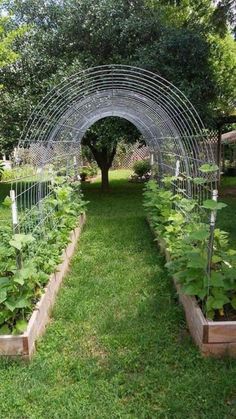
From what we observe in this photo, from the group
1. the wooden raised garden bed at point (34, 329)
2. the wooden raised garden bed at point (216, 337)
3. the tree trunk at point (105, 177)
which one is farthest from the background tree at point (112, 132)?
the wooden raised garden bed at point (216, 337)

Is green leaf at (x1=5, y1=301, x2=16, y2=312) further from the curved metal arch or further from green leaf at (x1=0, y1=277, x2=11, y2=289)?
the curved metal arch

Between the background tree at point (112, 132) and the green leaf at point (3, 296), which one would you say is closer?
the green leaf at point (3, 296)

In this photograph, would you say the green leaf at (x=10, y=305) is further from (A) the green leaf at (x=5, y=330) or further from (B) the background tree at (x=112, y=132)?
(B) the background tree at (x=112, y=132)

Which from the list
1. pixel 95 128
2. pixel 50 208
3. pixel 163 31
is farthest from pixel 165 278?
pixel 163 31

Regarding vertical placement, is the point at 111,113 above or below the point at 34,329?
above

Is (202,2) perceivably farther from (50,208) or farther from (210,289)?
(210,289)

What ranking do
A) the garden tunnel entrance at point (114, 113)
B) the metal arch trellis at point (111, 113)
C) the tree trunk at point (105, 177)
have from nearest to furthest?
1. the metal arch trellis at point (111, 113)
2. the garden tunnel entrance at point (114, 113)
3. the tree trunk at point (105, 177)

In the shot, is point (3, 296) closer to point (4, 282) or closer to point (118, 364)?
point (4, 282)

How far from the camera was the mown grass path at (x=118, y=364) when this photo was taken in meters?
2.46

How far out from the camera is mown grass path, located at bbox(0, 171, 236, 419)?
8.07 ft

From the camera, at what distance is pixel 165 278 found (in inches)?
182

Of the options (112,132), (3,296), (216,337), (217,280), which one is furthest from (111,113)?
(216,337)

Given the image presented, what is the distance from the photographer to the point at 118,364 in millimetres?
2938

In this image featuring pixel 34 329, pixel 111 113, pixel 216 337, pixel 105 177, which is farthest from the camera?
pixel 105 177
